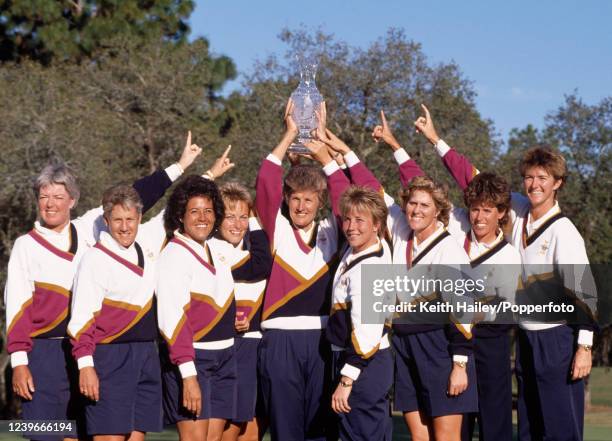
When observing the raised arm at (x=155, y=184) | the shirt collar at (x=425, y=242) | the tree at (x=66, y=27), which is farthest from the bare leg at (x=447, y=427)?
the tree at (x=66, y=27)

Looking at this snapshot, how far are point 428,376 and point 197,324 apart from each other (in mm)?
1532

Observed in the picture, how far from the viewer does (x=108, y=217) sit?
6301 millimetres

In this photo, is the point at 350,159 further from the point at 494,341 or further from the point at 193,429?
the point at 193,429

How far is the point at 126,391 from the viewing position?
622cm

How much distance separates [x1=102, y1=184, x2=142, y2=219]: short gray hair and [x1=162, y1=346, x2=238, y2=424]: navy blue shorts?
3.38 feet

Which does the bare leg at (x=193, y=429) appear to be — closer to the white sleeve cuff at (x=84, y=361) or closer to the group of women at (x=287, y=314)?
the group of women at (x=287, y=314)

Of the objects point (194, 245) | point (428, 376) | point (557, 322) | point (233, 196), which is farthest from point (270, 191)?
point (557, 322)

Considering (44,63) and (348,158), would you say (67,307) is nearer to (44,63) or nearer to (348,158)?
(348,158)

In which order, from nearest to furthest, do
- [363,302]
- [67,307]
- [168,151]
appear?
[363,302] < [67,307] < [168,151]

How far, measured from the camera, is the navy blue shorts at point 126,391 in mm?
6176

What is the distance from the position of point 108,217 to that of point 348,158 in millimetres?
1806

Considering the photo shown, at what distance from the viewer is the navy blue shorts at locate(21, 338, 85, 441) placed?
21.1 ft

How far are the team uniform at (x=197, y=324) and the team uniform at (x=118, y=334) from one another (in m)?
0.12

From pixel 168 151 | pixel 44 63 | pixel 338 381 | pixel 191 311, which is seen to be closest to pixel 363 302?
pixel 338 381
